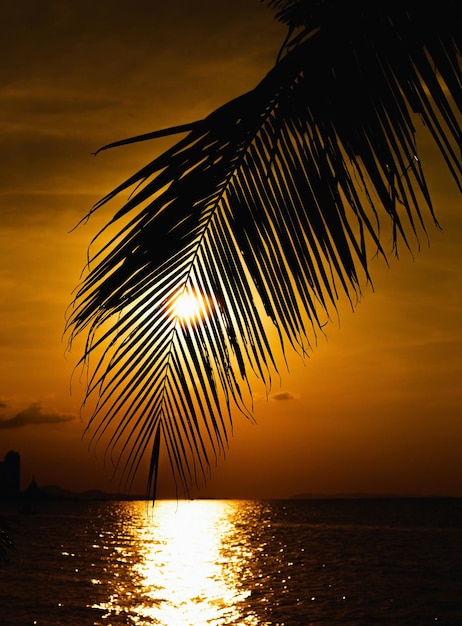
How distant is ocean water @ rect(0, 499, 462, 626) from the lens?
29.1 metres

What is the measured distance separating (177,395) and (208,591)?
38199 mm

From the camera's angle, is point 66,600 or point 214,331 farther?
point 66,600

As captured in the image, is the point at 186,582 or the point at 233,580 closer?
the point at 186,582

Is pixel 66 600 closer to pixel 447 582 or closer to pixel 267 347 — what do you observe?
pixel 447 582

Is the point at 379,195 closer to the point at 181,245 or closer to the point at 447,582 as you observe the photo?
the point at 181,245

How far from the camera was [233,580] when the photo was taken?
41.3m

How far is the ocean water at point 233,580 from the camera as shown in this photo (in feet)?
95.6

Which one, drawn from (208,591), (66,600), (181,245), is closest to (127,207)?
(181,245)

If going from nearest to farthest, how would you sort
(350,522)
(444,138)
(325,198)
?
(444,138), (325,198), (350,522)

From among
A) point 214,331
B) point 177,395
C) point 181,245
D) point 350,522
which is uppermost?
point 181,245

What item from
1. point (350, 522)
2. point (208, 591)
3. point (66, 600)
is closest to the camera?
point (66, 600)

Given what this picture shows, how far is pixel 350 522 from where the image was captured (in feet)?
331

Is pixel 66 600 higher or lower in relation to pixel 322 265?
lower

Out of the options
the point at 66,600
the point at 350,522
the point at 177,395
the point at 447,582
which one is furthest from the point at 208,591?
the point at 350,522
